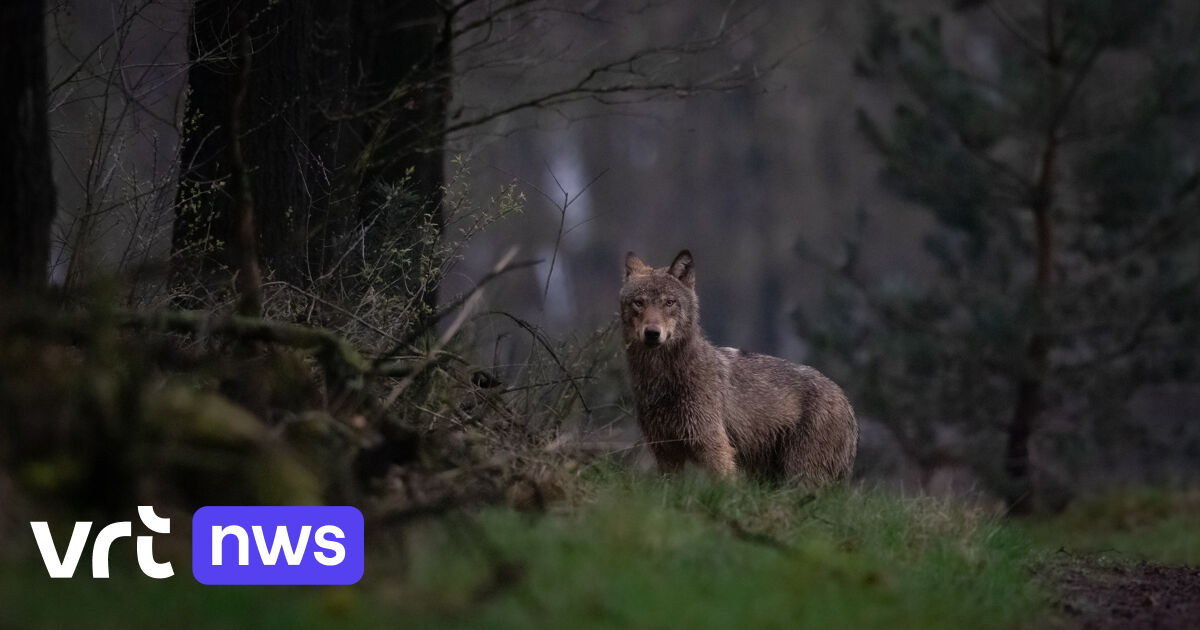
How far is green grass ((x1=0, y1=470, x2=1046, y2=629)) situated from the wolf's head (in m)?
1.66

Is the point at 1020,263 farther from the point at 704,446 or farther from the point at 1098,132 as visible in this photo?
the point at 704,446

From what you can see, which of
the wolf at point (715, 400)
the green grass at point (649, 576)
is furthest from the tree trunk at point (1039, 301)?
the green grass at point (649, 576)

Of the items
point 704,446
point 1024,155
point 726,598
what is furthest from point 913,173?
point 726,598

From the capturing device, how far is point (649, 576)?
5.86 metres

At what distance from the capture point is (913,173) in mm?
18297

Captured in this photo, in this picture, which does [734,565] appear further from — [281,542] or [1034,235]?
[1034,235]

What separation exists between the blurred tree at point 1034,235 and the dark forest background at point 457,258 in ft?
0.16

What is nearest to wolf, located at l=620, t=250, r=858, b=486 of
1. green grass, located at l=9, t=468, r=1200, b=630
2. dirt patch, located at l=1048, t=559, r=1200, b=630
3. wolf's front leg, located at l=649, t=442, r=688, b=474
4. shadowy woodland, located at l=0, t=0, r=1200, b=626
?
wolf's front leg, located at l=649, t=442, r=688, b=474

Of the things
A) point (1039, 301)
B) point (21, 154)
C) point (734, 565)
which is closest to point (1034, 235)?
point (1039, 301)

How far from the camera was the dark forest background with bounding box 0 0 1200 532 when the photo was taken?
6.10m

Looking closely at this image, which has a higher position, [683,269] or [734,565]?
[683,269]

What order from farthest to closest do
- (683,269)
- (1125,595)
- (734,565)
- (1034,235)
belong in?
(1034,235) < (683,269) < (1125,595) < (734,565)

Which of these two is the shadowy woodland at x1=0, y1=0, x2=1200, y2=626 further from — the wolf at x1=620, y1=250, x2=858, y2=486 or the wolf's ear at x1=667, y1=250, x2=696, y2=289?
the wolf's ear at x1=667, y1=250, x2=696, y2=289

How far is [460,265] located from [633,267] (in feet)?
5.85
